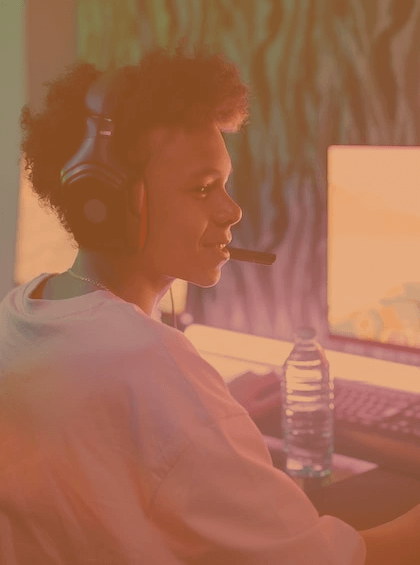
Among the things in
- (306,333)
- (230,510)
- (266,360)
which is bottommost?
(266,360)

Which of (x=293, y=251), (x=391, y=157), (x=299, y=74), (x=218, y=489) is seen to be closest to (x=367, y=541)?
(x=218, y=489)

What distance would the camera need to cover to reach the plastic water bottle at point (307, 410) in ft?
4.94

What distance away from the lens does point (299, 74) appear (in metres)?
2.11

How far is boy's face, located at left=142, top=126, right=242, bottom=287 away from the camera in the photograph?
1114mm

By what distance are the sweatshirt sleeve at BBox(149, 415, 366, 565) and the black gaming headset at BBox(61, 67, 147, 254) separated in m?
0.29

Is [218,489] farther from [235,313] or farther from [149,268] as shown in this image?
[235,313]

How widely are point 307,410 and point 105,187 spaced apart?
768 mm

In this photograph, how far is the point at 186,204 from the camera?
3.69 feet

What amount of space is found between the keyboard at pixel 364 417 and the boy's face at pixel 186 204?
517mm

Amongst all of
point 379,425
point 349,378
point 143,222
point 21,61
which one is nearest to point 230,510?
point 143,222

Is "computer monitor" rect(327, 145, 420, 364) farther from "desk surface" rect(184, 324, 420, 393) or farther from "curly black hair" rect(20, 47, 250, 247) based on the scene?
"curly black hair" rect(20, 47, 250, 247)

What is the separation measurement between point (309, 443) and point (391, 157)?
1.99 feet

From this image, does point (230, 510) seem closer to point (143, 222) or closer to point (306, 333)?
point (143, 222)

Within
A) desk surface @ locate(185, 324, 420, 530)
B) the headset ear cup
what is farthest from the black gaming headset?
desk surface @ locate(185, 324, 420, 530)
